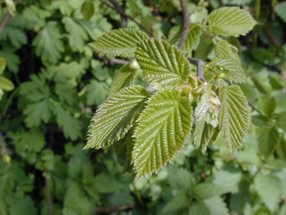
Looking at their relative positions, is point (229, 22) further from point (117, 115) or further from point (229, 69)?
point (117, 115)

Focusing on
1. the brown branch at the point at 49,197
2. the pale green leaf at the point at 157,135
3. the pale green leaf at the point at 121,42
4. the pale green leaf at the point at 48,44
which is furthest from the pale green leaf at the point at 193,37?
the brown branch at the point at 49,197

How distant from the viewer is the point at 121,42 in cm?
110

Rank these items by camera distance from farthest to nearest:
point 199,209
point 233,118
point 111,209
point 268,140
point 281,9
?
point 281,9, point 111,209, point 199,209, point 268,140, point 233,118

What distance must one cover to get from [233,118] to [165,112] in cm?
18

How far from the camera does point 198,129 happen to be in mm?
863

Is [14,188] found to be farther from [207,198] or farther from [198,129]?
[198,129]

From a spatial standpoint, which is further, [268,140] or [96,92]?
[96,92]

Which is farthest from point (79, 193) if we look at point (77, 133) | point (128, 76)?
point (128, 76)

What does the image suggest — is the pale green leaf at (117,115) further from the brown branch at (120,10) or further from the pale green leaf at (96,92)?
the pale green leaf at (96,92)

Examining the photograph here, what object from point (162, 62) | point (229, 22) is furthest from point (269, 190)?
point (162, 62)

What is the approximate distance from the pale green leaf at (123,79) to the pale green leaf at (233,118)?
286 millimetres

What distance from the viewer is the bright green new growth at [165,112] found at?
79cm

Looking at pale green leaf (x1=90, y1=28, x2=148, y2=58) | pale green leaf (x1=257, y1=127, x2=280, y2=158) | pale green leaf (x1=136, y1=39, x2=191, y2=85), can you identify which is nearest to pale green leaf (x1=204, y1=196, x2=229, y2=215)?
pale green leaf (x1=257, y1=127, x2=280, y2=158)

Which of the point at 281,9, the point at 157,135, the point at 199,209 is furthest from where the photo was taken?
the point at 281,9
